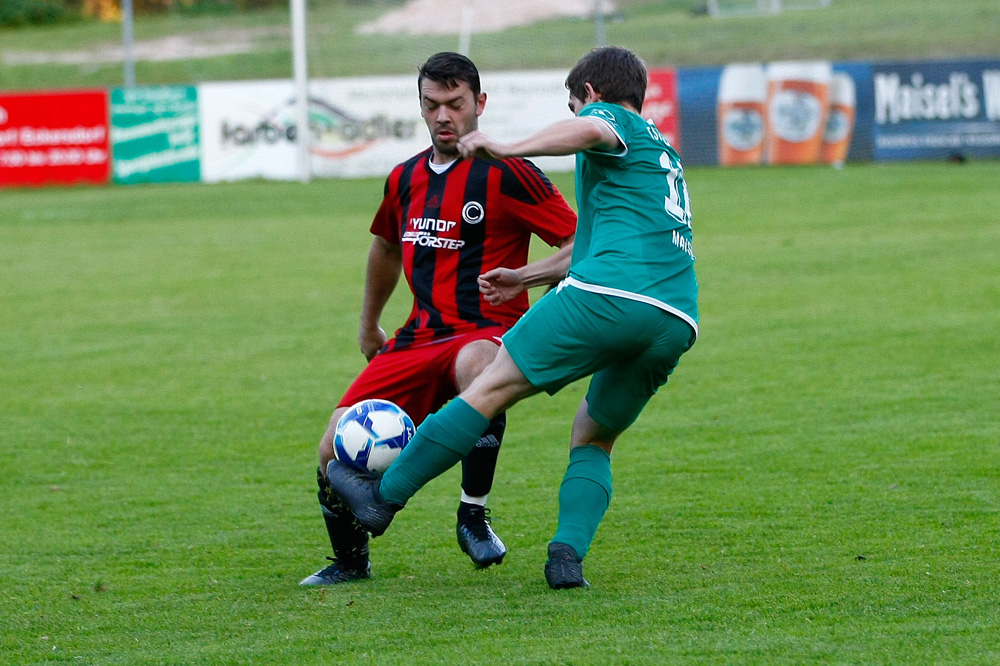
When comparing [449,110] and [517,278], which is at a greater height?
[449,110]

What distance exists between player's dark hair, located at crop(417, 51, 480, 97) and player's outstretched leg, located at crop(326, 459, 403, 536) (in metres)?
1.37

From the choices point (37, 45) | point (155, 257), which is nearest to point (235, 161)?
point (155, 257)

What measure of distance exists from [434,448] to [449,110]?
4.01 ft

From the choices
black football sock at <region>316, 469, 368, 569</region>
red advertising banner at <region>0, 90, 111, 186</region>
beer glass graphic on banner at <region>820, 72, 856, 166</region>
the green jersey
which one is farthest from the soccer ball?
red advertising banner at <region>0, 90, 111, 186</region>

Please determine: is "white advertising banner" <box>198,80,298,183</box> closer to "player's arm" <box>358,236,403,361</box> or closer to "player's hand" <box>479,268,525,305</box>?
"player's arm" <box>358,236,403,361</box>

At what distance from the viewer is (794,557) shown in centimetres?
467

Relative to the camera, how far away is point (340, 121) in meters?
26.8

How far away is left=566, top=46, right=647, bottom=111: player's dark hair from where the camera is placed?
13.7ft

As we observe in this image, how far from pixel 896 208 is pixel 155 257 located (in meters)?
9.76

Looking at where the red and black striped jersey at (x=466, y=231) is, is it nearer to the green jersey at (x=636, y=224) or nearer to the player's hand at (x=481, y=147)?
Result: the green jersey at (x=636, y=224)

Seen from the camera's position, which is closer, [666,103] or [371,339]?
[371,339]

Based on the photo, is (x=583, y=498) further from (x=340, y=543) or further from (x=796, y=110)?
(x=796, y=110)

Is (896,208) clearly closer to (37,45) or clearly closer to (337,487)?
(337,487)

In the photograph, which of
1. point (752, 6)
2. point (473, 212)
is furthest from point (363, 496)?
point (752, 6)
